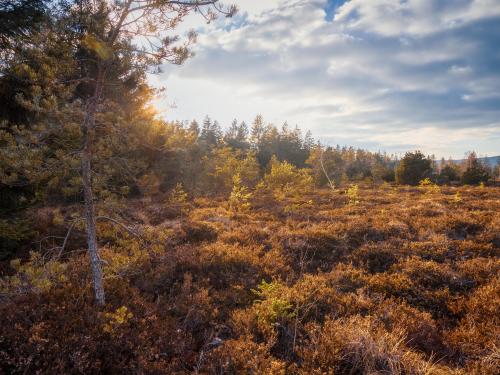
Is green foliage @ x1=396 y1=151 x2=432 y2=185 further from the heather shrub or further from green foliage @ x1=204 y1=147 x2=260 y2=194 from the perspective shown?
the heather shrub

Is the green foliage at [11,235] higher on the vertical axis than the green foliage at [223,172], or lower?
lower

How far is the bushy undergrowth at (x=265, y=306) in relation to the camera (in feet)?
13.4

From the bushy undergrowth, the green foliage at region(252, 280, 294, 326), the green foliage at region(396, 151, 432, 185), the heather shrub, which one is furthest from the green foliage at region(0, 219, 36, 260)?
the green foliage at region(396, 151, 432, 185)

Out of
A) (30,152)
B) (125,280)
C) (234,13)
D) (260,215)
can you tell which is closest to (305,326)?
(125,280)

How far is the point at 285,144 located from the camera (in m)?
61.0

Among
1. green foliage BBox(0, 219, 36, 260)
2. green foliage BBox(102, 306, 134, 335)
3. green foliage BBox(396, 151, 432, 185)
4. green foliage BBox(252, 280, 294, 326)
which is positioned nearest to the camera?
green foliage BBox(102, 306, 134, 335)

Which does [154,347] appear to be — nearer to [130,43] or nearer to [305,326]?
[305,326]

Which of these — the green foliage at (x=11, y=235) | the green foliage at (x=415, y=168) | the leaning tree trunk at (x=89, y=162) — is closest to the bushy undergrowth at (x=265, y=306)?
the leaning tree trunk at (x=89, y=162)

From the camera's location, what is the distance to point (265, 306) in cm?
545

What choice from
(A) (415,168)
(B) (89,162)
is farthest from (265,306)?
(A) (415,168)

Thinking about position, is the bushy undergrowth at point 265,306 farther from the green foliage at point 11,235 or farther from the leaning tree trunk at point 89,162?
the green foliage at point 11,235

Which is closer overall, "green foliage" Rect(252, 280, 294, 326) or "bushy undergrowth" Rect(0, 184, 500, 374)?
"bushy undergrowth" Rect(0, 184, 500, 374)

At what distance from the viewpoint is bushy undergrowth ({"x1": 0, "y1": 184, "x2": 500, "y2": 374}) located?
409 cm

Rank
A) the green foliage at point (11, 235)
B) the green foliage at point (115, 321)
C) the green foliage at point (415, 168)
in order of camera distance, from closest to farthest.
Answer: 1. the green foliage at point (115, 321)
2. the green foliage at point (11, 235)
3. the green foliage at point (415, 168)
